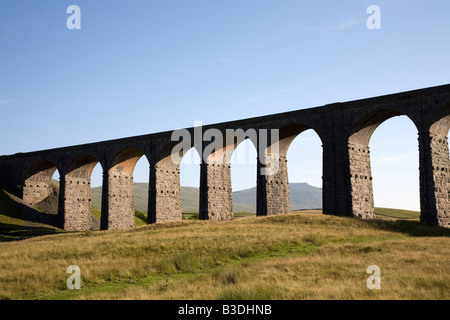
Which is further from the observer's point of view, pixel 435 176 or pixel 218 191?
pixel 218 191

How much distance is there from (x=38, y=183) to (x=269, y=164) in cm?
3299

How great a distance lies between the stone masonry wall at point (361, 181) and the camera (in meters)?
31.7

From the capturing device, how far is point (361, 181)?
107 ft

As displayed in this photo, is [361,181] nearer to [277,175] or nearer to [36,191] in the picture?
[277,175]

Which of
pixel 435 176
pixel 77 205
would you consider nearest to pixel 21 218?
pixel 77 205

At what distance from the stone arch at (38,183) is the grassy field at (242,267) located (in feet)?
112

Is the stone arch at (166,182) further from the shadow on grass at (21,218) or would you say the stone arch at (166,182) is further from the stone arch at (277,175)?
the shadow on grass at (21,218)

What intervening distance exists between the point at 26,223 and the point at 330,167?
3249 centimetres

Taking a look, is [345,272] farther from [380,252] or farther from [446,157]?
[446,157]

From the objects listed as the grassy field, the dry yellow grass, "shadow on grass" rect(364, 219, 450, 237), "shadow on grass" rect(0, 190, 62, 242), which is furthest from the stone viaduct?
the dry yellow grass

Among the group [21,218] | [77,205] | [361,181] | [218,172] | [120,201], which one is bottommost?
[21,218]

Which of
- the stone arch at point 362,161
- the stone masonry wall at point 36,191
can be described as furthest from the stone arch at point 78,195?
the stone arch at point 362,161

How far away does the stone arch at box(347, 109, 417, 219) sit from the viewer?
1241 inches
